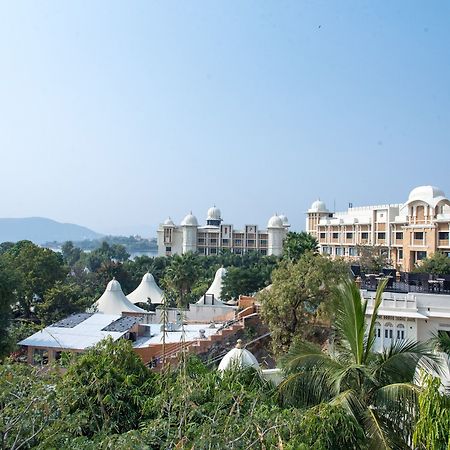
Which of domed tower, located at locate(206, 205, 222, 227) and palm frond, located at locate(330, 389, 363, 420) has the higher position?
domed tower, located at locate(206, 205, 222, 227)

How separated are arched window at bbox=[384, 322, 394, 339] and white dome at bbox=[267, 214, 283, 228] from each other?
61938 mm

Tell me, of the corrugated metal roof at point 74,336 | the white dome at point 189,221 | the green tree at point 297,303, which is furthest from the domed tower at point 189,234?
the green tree at point 297,303

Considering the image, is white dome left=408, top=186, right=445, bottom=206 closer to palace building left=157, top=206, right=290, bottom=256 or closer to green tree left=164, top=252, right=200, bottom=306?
green tree left=164, top=252, right=200, bottom=306

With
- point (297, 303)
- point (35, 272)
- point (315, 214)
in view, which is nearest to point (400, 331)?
point (297, 303)

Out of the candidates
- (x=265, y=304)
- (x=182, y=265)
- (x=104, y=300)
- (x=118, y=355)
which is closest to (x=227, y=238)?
(x=182, y=265)

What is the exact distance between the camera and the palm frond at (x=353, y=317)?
7.09 m

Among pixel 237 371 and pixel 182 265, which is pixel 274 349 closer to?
pixel 237 371

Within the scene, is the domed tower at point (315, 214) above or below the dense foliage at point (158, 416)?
above

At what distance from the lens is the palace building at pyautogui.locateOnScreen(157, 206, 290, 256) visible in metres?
78.2

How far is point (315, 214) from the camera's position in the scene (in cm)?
6562

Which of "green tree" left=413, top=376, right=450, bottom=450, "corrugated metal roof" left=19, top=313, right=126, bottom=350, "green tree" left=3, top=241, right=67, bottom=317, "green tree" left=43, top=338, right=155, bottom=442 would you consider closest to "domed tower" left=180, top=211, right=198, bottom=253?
"green tree" left=3, top=241, right=67, bottom=317

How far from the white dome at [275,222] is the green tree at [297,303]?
6002 centimetres

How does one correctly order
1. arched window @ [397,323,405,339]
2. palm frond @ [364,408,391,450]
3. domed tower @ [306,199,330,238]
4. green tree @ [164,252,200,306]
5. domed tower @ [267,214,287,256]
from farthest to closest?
domed tower @ [267,214,287,256] → domed tower @ [306,199,330,238] → green tree @ [164,252,200,306] → arched window @ [397,323,405,339] → palm frond @ [364,408,391,450]

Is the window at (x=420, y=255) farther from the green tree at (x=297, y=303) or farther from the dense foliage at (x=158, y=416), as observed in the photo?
the dense foliage at (x=158, y=416)
